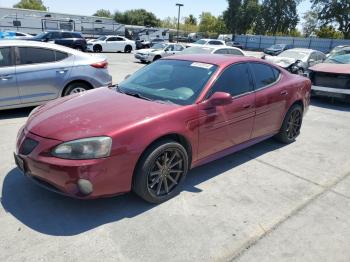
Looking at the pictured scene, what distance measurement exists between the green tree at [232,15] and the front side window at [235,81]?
235 feet

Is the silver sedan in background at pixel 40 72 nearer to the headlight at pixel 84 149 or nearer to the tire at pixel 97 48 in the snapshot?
the headlight at pixel 84 149

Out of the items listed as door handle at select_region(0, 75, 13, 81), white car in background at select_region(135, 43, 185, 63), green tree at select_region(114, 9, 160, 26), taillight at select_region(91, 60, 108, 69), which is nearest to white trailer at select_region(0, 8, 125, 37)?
white car in background at select_region(135, 43, 185, 63)

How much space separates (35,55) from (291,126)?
198 inches

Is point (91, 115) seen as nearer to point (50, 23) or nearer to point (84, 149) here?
point (84, 149)

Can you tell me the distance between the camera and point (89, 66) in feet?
22.6

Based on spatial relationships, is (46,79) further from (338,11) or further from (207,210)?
(338,11)

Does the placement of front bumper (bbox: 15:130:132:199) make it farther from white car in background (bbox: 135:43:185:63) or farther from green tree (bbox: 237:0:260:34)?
green tree (bbox: 237:0:260:34)

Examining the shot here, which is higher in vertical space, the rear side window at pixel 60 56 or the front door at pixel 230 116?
the rear side window at pixel 60 56

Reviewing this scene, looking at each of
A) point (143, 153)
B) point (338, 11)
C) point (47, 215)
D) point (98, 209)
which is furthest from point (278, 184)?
point (338, 11)

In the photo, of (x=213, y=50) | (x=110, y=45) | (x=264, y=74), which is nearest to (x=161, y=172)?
(x=264, y=74)

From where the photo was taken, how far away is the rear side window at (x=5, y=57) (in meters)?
5.92

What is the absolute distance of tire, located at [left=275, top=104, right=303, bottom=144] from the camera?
528 centimetres

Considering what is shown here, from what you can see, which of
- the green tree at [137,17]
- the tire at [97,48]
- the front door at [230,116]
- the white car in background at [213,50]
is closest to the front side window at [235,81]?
the front door at [230,116]

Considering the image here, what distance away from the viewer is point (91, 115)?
3.29 m
